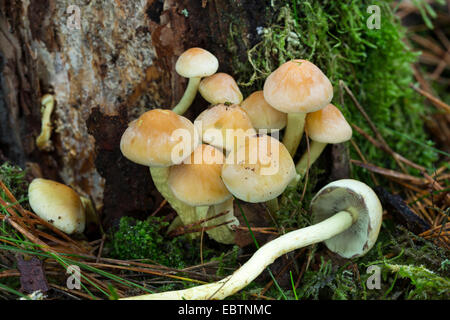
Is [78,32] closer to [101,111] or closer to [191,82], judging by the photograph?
[101,111]

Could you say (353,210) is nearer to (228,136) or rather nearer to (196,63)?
(228,136)

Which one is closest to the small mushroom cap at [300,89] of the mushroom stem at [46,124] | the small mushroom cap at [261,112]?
the small mushroom cap at [261,112]

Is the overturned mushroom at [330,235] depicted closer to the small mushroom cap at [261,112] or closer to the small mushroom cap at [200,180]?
the small mushroom cap at [200,180]

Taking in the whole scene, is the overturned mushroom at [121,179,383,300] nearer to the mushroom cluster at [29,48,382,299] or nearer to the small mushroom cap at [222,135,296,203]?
the mushroom cluster at [29,48,382,299]

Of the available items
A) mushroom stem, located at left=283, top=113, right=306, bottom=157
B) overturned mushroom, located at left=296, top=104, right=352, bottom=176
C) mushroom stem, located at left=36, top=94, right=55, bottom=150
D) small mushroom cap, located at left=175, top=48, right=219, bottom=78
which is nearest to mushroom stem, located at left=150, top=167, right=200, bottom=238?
small mushroom cap, located at left=175, top=48, right=219, bottom=78

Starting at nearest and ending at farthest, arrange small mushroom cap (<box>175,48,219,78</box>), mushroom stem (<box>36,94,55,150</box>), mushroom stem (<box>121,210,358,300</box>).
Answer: mushroom stem (<box>121,210,358,300</box>) < small mushroom cap (<box>175,48,219,78</box>) < mushroom stem (<box>36,94,55,150</box>)

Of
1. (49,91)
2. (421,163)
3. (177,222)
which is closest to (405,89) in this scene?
(421,163)
